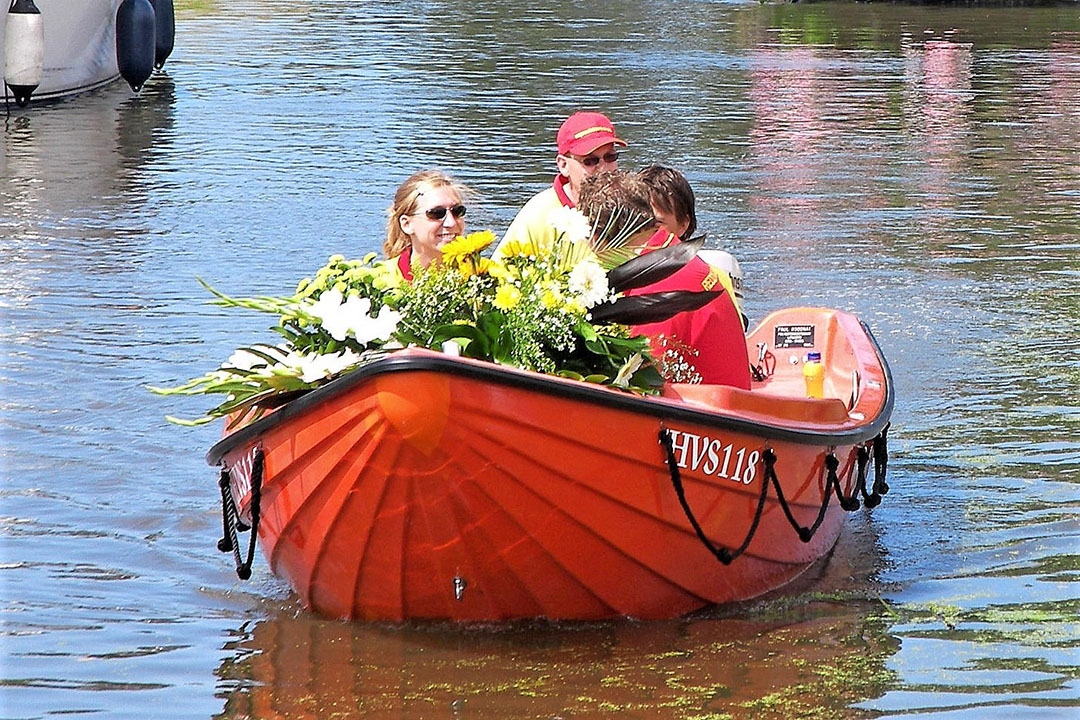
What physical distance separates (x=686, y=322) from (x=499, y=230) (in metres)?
7.03

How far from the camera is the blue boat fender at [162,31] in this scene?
79.3 ft

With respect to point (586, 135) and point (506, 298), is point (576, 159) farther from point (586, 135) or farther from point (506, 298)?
point (506, 298)

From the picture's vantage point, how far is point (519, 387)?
16.8 feet

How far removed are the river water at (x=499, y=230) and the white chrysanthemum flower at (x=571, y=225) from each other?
1303mm

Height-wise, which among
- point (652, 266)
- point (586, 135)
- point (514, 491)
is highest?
point (586, 135)

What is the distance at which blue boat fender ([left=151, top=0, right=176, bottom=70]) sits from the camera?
2416cm

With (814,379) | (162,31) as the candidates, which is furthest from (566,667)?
(162,31)

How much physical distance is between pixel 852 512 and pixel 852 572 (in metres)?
0.67

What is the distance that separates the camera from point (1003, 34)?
3073 centimetres

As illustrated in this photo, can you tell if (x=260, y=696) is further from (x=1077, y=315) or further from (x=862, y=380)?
(x=1077, y=315)

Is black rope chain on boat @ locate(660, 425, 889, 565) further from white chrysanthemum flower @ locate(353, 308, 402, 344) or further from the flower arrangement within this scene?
white chrysanthemum flower @ locate(353, 308, 402, 344)

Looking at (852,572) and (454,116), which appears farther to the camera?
(454,116)

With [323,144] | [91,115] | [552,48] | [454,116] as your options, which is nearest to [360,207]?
[323,144]

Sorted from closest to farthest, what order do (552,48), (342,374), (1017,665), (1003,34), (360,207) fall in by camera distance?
1. (342,374)
2. (1017,665)
3. (360,207)
4. (552,48)
5. (1003,34)
